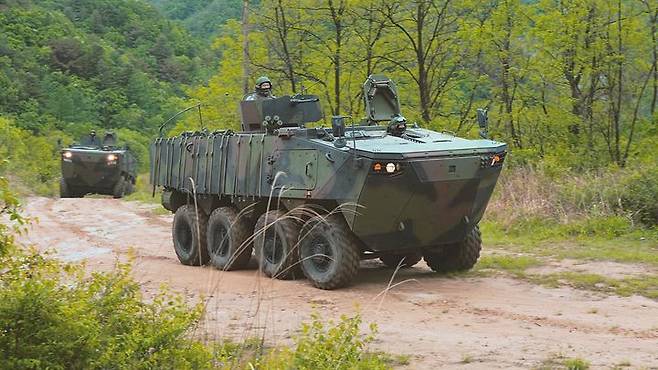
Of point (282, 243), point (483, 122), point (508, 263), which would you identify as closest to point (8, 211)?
point (282, 243)

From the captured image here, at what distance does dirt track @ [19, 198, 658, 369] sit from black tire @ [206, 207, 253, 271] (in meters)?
0.20

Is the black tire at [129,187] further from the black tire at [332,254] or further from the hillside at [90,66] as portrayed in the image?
the black tire at [332,254]

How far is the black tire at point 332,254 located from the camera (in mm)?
10250

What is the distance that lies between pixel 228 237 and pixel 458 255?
2922 millimetres

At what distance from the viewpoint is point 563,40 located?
2030cm

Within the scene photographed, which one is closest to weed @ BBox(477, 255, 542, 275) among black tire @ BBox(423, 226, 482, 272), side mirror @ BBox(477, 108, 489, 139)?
black tire @ BBox(423, 226, 482, 272)

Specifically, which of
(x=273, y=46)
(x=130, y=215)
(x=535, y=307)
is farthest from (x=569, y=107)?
(x=535, y=307)

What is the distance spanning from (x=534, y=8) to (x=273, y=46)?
6047 mm

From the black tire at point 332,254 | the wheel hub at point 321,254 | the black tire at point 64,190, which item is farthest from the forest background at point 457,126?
the black tire at point 64,190

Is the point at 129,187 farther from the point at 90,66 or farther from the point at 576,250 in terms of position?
the point at 90,66

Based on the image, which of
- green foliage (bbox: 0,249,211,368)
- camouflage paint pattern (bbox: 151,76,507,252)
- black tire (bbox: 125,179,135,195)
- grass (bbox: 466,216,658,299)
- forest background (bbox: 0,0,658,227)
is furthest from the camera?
black tire (bbox: 125,179,135,195)

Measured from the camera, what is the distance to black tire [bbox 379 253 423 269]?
1202 centimetres

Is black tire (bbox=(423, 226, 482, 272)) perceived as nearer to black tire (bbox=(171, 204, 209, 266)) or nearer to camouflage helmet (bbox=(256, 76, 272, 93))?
camouflage helmet (bbox=(256, 76, 272, 93))

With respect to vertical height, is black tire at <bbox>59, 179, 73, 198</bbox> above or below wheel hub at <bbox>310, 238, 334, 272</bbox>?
below
